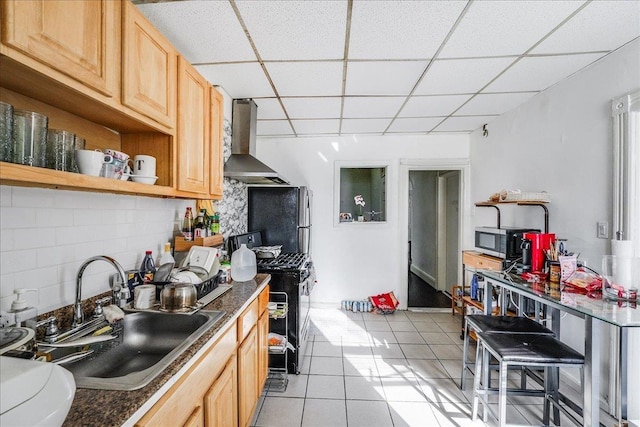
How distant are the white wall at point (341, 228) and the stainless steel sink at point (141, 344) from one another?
2.74m

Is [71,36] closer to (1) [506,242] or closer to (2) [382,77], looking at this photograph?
(2) [382,77]

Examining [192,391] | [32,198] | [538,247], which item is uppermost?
[32,198]

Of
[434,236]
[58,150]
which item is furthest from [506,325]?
[434,236]

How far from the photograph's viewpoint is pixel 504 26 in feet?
5.60

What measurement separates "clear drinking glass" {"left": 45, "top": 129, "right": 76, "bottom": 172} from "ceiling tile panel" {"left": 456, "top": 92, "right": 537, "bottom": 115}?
3.04 metres

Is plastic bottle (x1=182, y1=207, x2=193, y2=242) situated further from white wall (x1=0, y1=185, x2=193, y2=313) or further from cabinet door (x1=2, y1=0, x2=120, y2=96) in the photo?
cabinet door (x1=2, y1=0, x2=120, y2=96)

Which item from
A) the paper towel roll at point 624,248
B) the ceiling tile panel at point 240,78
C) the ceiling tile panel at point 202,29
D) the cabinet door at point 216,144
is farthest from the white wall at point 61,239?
the paper towel roll at point 624,248

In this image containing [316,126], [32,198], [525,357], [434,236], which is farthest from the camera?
[434,236]

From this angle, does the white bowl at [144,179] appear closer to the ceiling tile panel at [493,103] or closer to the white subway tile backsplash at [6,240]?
the white subway tile backsplash at [6,240]

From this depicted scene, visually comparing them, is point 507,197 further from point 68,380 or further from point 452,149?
point 68,380

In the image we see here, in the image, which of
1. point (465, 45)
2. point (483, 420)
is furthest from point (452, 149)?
point (483, 420)

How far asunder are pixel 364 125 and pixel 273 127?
1133 mm

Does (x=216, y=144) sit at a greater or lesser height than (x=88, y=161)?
greater

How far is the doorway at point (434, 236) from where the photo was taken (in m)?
4.48
